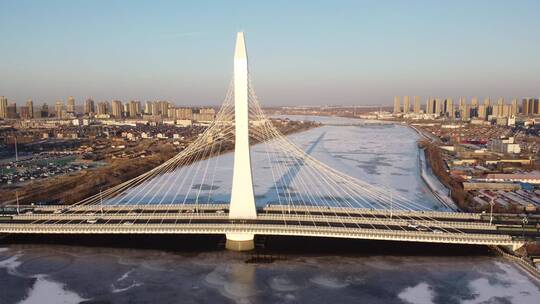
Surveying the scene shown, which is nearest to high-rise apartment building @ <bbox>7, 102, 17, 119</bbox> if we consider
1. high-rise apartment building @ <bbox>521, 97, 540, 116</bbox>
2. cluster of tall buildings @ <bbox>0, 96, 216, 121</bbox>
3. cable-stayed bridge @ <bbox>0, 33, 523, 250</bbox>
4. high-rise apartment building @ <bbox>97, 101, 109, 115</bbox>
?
cluster of tall buildings @ <bbox>0, 96, 216, 121</bbox>

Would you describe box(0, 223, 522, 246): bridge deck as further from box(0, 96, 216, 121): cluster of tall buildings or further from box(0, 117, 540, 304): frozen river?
box(0, 96, 216, 121): cluster of tall buildings

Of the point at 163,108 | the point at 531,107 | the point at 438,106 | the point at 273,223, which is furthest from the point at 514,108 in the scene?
the point at 273,223

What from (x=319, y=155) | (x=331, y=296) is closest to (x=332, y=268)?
(x=331, y=296)

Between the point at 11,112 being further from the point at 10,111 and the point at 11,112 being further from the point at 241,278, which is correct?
the point at 241,278

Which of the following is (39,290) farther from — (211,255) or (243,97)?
(243,97)

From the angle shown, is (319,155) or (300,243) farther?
(319,155)
